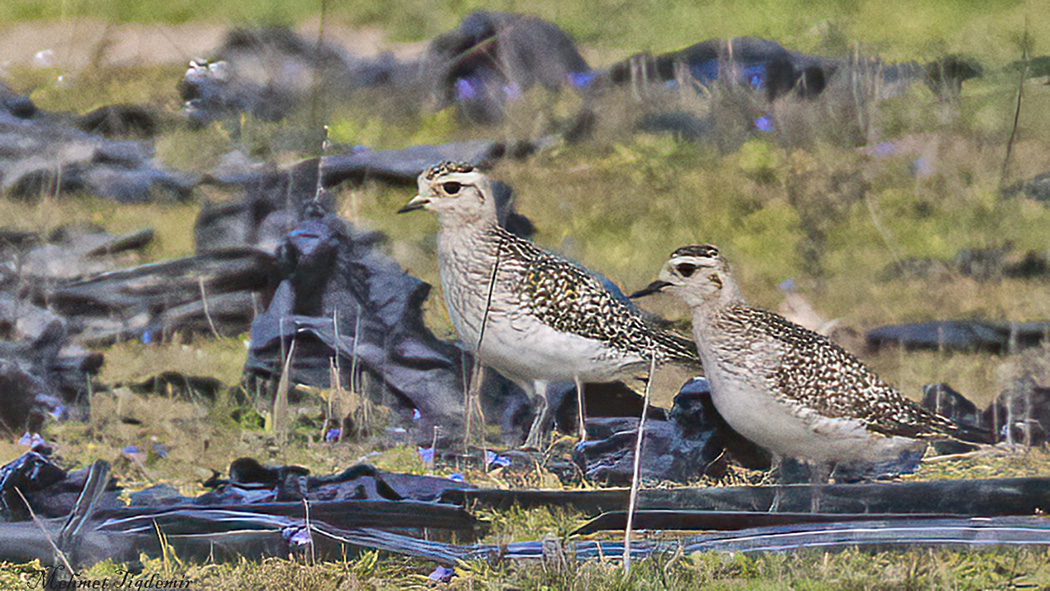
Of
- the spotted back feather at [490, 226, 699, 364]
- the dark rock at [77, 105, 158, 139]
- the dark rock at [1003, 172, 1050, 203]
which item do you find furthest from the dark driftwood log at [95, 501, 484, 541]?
the dark rock at [1003, 172, 1050, 203]

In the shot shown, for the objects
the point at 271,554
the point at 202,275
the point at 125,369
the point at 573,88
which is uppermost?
the point at 573,88

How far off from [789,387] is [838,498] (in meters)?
0.46

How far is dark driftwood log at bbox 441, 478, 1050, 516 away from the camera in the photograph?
143 inches

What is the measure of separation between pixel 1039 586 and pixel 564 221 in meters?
1.95

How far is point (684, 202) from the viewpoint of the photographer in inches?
148

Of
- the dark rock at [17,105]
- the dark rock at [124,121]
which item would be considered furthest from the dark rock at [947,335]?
the dark rock at [17,105]

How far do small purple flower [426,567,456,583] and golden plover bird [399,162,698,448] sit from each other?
490mm

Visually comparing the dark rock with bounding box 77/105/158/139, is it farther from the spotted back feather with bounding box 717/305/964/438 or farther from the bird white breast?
the spotted back feather with bounding box 717/305/964/438

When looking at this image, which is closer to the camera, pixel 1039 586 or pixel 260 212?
pixel 1039 586

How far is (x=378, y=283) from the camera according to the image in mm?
3793

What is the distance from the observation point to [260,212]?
385 centimetres

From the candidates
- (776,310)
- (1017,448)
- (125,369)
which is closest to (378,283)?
(125,369)

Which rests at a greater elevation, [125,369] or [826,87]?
[826,87]

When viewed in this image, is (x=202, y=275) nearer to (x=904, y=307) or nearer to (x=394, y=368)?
(x=394, y=368)
